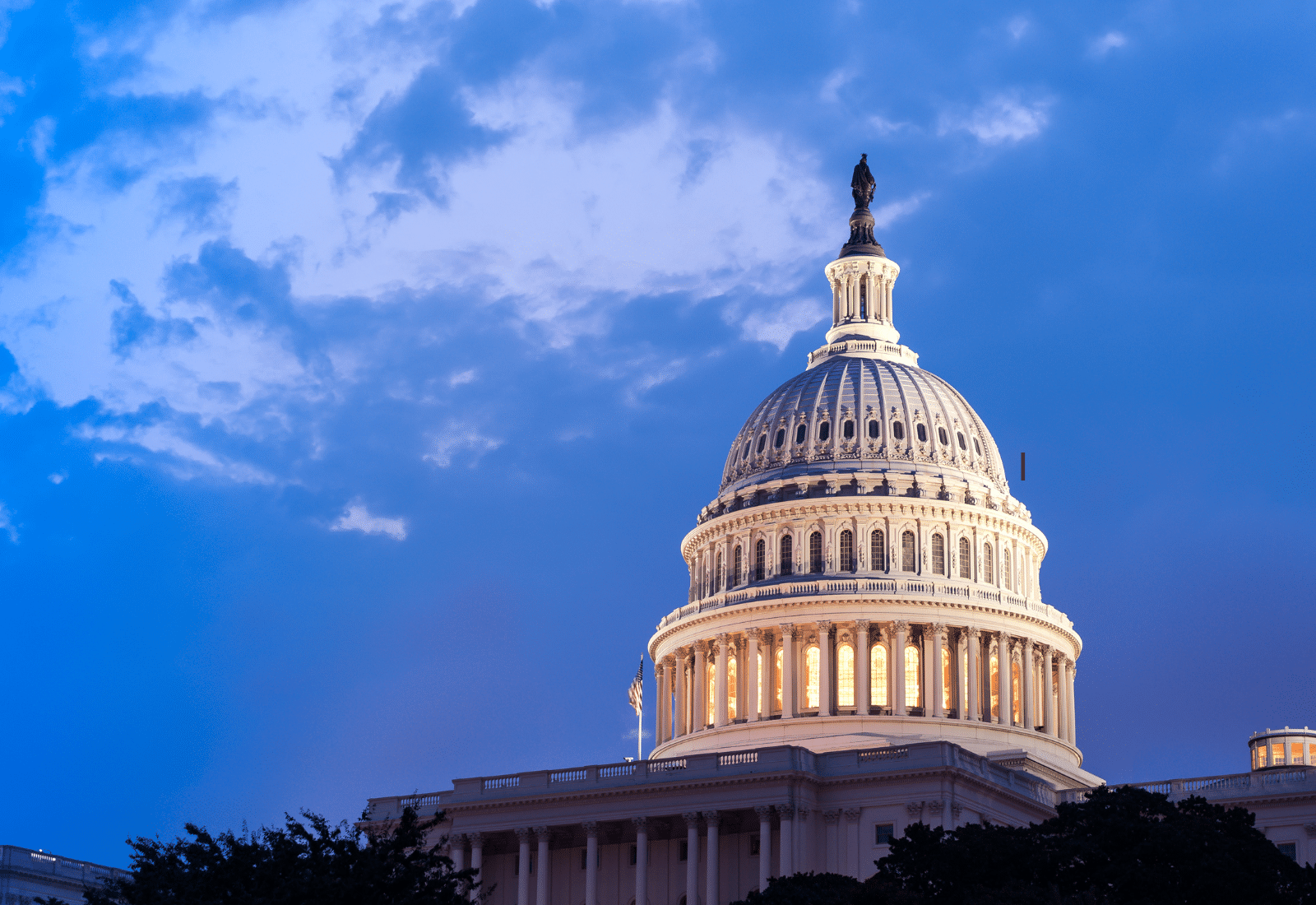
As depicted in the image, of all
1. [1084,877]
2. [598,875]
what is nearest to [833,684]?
[598,875]

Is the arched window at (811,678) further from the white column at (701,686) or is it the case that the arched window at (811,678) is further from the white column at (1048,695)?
the white column at (1048,695)

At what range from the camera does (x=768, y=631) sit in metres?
129

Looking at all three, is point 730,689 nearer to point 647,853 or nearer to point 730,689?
point 730,689

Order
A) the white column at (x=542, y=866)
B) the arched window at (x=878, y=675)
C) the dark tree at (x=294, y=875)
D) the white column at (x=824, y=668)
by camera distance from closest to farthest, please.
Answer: the dark tree at (x=294, y=875) → the white column at (x=542, y=866) → the white column at (x=824, y=668) → the arched window at (x=878, y=675)

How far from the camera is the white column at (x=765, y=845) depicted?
102 m

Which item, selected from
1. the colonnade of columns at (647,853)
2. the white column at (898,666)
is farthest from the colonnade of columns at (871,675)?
the colonnade of columns at (647,853)

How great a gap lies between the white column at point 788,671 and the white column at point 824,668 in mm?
1588

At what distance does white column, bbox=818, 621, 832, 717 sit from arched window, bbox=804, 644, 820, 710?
1095 mm

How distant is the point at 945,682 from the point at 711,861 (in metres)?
29.0

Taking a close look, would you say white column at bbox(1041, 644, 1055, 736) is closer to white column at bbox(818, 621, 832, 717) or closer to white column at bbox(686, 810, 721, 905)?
white column at bbox(818, 621, 832, 717)

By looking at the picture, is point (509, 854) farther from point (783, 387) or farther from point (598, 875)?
point (783, 387)

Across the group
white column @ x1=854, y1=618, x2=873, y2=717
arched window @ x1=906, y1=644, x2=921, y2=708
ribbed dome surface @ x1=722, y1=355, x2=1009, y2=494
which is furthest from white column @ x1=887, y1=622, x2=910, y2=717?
ribbed dome surface @ x1=722, y1=355, x2=1009, y2=494

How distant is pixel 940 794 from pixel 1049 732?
30571 mm

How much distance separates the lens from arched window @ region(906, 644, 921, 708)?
12575cm
